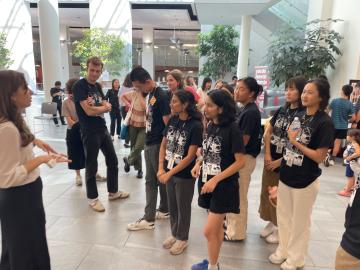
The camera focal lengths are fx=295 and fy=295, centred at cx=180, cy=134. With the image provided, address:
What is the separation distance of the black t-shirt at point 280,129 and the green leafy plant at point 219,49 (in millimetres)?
11118

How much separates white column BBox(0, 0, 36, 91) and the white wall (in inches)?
460

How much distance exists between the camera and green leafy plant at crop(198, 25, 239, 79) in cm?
1288

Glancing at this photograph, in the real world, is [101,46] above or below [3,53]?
above

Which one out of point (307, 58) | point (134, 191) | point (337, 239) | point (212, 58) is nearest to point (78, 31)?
point (212, 58)

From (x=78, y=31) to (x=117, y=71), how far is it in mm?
11663

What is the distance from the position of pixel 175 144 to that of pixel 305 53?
4.96 meters

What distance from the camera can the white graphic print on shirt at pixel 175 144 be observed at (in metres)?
2.25

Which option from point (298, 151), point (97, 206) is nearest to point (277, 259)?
point (298, 151)

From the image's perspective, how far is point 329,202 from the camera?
3.74 metres

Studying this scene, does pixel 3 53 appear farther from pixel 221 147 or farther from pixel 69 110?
pixel 221 147

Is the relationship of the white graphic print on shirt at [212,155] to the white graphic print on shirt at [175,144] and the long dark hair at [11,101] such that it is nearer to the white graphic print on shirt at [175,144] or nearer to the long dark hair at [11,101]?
the white graphic print on shirt at [175,144]

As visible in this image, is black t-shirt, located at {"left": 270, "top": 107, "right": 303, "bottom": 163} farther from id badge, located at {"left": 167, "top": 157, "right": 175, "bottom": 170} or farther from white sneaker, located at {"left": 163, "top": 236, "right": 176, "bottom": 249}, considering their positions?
white sneaker, located at {"left": 163, "top": 236, "right": 176, "bottom": 249}

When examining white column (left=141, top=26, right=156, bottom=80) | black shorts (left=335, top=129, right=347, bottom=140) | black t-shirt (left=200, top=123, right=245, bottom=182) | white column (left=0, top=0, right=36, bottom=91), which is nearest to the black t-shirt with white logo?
black t-shirt (left=200, top=123, right=245, bottom=182)

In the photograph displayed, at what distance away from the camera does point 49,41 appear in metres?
11.5
